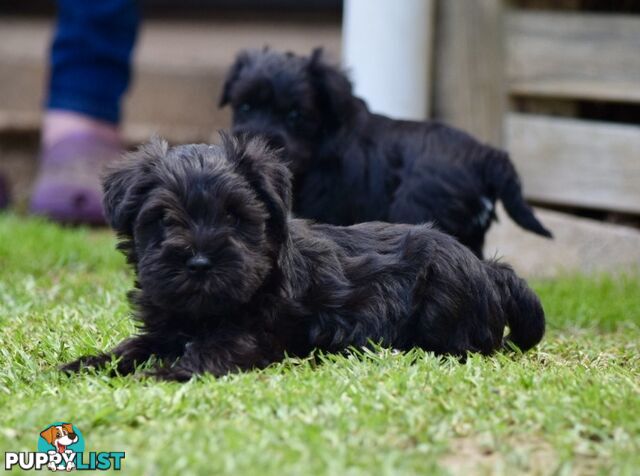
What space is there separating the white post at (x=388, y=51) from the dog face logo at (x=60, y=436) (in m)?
4.68

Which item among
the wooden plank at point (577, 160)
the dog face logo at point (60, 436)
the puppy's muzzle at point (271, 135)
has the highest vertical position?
the puppy's muzzle at point (271, 135)

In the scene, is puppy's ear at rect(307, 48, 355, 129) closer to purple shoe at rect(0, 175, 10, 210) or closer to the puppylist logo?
the puppylist logo

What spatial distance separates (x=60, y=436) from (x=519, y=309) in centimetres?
200

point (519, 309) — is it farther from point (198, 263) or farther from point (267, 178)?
point (198, 263)

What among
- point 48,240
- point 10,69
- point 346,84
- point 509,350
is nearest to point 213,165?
point 509,350

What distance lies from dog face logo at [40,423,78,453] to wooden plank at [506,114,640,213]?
536cm

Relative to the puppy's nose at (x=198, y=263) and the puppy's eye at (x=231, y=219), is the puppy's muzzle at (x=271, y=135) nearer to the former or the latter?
the puppy's eye at (x=231, y=219)

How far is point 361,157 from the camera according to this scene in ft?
19.8

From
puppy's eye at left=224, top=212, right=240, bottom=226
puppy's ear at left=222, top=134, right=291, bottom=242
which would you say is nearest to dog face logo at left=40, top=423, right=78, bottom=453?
puppy's eye at left=224, top=212, right=240, bottom=226

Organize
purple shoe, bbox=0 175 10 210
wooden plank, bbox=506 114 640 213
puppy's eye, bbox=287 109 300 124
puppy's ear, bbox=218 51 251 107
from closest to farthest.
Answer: puppy's eye, bbox=287 109 300 124 < puppy's ear, bbox=218 51 251 107 < wooden plank, bbox=506 114 640 213 < purple shoe, bbox=0 175 10 210

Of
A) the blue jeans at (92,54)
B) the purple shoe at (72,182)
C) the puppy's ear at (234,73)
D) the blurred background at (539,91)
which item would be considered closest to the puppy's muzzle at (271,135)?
the puppy's ear at (234,73)

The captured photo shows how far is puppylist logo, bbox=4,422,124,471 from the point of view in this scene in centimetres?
279

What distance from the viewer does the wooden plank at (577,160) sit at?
25.0ft

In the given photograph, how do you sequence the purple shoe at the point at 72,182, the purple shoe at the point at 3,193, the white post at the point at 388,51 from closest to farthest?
the white post at the point at 388,51, the purple shoe at the point at 72,182, the purple shoe at the point at 3,193
